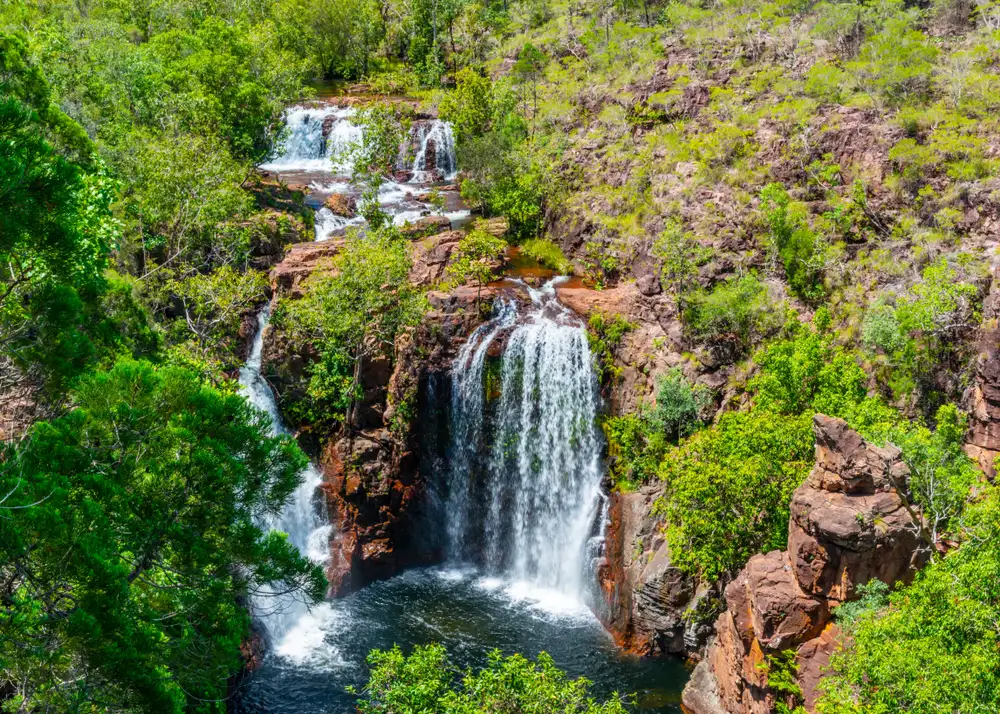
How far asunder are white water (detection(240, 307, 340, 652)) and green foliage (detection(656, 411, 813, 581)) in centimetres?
1483

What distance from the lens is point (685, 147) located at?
43.6m

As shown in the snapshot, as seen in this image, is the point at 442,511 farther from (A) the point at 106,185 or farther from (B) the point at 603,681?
(A) the point at 106,185

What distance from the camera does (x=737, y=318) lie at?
1312 inches

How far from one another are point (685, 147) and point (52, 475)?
3902cm

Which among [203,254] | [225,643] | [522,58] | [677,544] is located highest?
[522,58]

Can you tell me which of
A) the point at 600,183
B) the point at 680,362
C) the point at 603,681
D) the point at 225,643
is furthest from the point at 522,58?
the point at 225,643

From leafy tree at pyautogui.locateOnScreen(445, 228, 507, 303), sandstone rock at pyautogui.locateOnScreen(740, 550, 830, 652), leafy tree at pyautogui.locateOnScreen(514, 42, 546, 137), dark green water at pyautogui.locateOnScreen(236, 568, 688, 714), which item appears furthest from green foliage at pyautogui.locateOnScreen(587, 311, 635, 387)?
leafy tree at pyautogui.locateOnScreen(514, 42, 546, 137)

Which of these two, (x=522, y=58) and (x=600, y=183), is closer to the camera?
(x=600, y=183)

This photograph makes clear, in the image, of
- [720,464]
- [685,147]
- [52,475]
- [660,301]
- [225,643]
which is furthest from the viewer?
[685,147]

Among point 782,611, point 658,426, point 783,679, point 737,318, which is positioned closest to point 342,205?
point 658,426

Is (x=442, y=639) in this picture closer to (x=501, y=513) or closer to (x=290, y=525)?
(x=501, y=513)

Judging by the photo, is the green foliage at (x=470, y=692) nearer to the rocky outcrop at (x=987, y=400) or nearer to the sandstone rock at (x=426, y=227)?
the rocky outcrop at (x=987, y=400)

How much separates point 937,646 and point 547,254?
31.3m

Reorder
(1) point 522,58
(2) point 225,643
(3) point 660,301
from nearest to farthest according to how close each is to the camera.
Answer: (2) point 225,643 → (3) point 660,301 → (1) point 522,58
